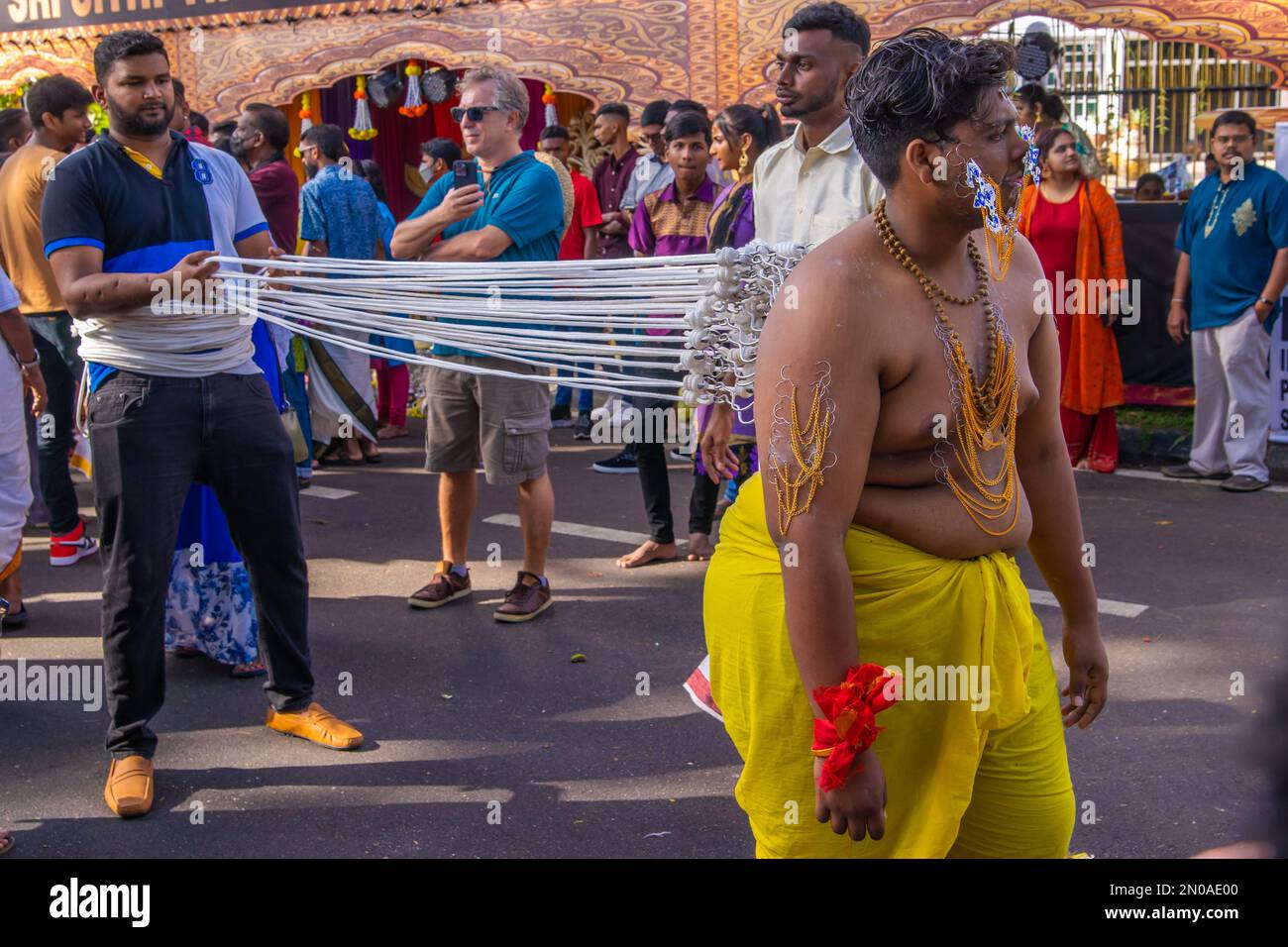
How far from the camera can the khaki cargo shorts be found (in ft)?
17.0

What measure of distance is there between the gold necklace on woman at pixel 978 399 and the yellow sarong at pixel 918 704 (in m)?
0.10

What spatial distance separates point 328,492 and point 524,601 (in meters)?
2.80

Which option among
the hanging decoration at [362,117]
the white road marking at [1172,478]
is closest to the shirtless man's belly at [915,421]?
the white road marking at [1172,478]

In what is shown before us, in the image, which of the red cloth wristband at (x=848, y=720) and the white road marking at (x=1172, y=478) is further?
the white road marking at (x=1172, y=478)

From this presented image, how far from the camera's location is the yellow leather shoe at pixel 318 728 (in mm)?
4102

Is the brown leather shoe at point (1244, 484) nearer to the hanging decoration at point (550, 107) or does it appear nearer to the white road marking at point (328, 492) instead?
the white road marking at point (328, 492)

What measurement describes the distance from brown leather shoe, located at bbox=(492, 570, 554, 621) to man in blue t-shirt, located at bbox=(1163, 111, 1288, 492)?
3968mm

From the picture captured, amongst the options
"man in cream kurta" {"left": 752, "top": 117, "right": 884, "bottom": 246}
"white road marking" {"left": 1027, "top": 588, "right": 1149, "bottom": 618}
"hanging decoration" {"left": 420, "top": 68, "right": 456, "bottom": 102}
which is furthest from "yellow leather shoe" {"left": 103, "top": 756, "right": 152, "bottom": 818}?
"hanging decoration" {"left": 420, "top": 68, "right": 456, "bottom": 102}

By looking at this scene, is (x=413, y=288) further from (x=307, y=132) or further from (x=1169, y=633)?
(x=307, y=132)

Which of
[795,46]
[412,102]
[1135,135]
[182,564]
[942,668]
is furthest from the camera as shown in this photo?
[412,102]

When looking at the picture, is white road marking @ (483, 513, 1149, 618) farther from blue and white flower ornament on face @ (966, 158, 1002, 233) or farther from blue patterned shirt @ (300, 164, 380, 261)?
blue and white flower ornament on face @ (966, 158, 1002, 233)

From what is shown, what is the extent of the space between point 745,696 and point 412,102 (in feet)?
34.6

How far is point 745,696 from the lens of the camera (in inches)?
91.2

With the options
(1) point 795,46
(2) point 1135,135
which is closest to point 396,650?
(1) point 795,46
